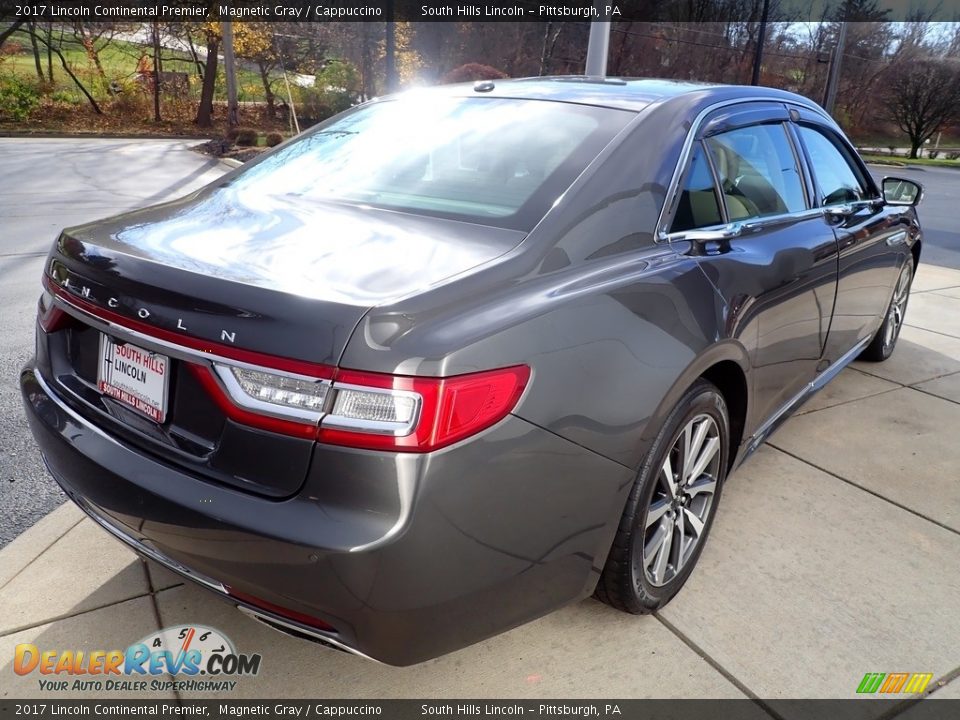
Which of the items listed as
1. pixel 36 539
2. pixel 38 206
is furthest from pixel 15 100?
pixel 36 539

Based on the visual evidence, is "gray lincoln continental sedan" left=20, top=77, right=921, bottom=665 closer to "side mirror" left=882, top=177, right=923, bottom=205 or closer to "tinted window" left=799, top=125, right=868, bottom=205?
"tinted window" left=799, top=125, right=868, bottom=205

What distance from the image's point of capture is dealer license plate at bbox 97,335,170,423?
1.78 metres

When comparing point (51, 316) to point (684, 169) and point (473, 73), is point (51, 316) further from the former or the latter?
point (473, 73)

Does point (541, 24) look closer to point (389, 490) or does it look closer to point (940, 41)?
point (940, 41)

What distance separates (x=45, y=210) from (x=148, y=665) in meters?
9.29

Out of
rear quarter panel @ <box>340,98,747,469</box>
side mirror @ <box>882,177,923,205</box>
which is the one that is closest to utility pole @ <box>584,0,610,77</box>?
side mirror @ <box>882,177,923,205</box>

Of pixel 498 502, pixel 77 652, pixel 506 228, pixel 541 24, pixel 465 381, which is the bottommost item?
pixel 77 652

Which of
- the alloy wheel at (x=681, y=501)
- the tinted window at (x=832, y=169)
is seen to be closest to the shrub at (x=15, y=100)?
the tinted window at (x=832, y=169)

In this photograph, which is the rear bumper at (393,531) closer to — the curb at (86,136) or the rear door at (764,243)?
the rear door at (764,243)

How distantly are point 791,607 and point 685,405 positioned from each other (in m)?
0.85

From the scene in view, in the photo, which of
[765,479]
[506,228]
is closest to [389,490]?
[506,228]

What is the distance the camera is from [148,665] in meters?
2.18

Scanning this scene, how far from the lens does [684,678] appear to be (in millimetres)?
2195

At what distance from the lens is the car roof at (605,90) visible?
262 cm
